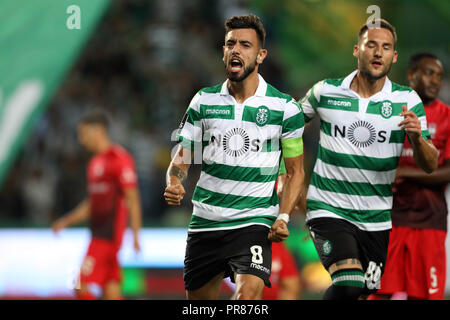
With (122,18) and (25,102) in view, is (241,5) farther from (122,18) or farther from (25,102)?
(25,102)

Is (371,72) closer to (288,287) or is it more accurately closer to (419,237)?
(419,237)

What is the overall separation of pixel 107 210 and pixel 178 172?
170 inches

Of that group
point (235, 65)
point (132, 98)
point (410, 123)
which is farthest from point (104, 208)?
point (132, 98)

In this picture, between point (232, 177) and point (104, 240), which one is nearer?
point (232, 177)

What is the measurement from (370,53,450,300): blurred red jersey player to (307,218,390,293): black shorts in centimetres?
85

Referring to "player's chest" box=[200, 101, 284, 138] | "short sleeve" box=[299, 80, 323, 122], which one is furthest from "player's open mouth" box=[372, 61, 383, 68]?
"player's chest" box=[200, 101, 284, 138]

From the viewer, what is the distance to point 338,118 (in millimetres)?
5875

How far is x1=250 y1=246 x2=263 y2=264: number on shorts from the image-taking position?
539 centimetres

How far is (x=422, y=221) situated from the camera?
6.74 m

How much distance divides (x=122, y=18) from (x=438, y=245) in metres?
11.9

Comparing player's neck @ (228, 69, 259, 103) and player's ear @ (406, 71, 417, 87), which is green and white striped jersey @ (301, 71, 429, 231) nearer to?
player's neck @ (228, 69, 259, 103)

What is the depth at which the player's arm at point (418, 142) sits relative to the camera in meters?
5.30
